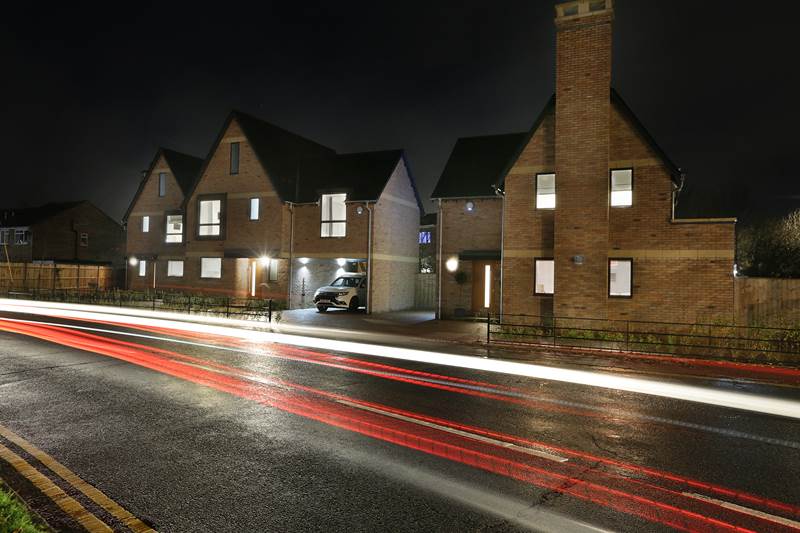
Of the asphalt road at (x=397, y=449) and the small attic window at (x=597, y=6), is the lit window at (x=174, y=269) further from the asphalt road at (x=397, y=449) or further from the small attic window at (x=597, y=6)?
the small attic window at (x=597, y=6)

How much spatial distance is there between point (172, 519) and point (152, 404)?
165 inches

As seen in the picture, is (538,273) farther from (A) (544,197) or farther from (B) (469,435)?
(B) (469,435)

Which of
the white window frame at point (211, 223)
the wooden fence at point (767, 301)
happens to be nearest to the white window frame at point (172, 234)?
the white window frame at point (211, 223)

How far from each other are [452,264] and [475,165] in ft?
17.5

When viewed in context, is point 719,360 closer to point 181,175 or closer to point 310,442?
point 310,442

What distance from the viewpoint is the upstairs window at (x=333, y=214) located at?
28797 millimetres

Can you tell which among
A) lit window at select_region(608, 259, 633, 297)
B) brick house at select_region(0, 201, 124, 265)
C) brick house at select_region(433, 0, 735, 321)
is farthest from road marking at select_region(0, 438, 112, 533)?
brick house at select_region(0, 201, 124, 265)

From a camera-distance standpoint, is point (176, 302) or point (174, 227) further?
point (174, 227)

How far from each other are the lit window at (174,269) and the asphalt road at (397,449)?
24.0m

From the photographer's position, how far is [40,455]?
19.7ft

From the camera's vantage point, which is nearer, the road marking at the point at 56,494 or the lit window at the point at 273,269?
the road marking at the point at 56,494

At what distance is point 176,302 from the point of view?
2652 cm

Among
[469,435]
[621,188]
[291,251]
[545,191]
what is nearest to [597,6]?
[621,188]

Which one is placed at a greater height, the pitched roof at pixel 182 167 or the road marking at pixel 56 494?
the pitched roof at pixel 182 167
